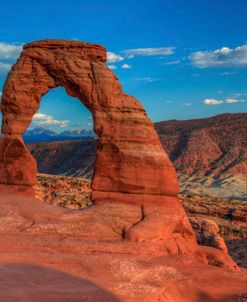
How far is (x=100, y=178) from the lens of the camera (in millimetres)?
15555

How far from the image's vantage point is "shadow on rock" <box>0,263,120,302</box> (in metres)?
8.91

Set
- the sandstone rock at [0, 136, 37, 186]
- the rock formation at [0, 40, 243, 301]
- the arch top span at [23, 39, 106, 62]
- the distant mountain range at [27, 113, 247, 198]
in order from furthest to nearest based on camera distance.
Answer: the distant mountain range at [27, 113, 247, 198] < the sandstone rock at [0, 136, 37, 186] < the arch top span at [23, 39, 106, 62] < the rock formation at [0, 40, 243, 301]

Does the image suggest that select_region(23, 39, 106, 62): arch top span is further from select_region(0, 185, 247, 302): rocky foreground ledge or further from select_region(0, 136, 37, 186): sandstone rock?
select_region(0, 185, 247, 302): rocky foreground ledge

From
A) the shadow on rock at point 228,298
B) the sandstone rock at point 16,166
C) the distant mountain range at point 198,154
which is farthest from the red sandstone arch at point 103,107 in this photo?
the distant mountain range at point 198,154

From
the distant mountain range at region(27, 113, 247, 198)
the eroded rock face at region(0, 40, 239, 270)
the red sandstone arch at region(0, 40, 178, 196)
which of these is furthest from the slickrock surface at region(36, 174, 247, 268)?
the distant mountain range at region(27, 113, 247, 198)

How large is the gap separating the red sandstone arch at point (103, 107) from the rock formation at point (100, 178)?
36 millimetres

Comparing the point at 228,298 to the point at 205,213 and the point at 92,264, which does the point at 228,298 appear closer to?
the point at 92,264

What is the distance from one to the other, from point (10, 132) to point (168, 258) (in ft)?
26.4

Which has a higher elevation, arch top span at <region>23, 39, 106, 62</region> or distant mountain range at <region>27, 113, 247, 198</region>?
arch top span at <region>23, 39, 106, 62</region>

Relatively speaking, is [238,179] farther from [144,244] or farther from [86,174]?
[144,244]

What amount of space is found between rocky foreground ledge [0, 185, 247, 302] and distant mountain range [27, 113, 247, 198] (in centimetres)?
4369

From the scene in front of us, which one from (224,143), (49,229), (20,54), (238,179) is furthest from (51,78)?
(224,143)

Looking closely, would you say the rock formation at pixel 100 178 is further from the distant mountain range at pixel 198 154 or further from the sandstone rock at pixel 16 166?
the distant mountain range at pixel 198 154

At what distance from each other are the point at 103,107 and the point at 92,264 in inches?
238
